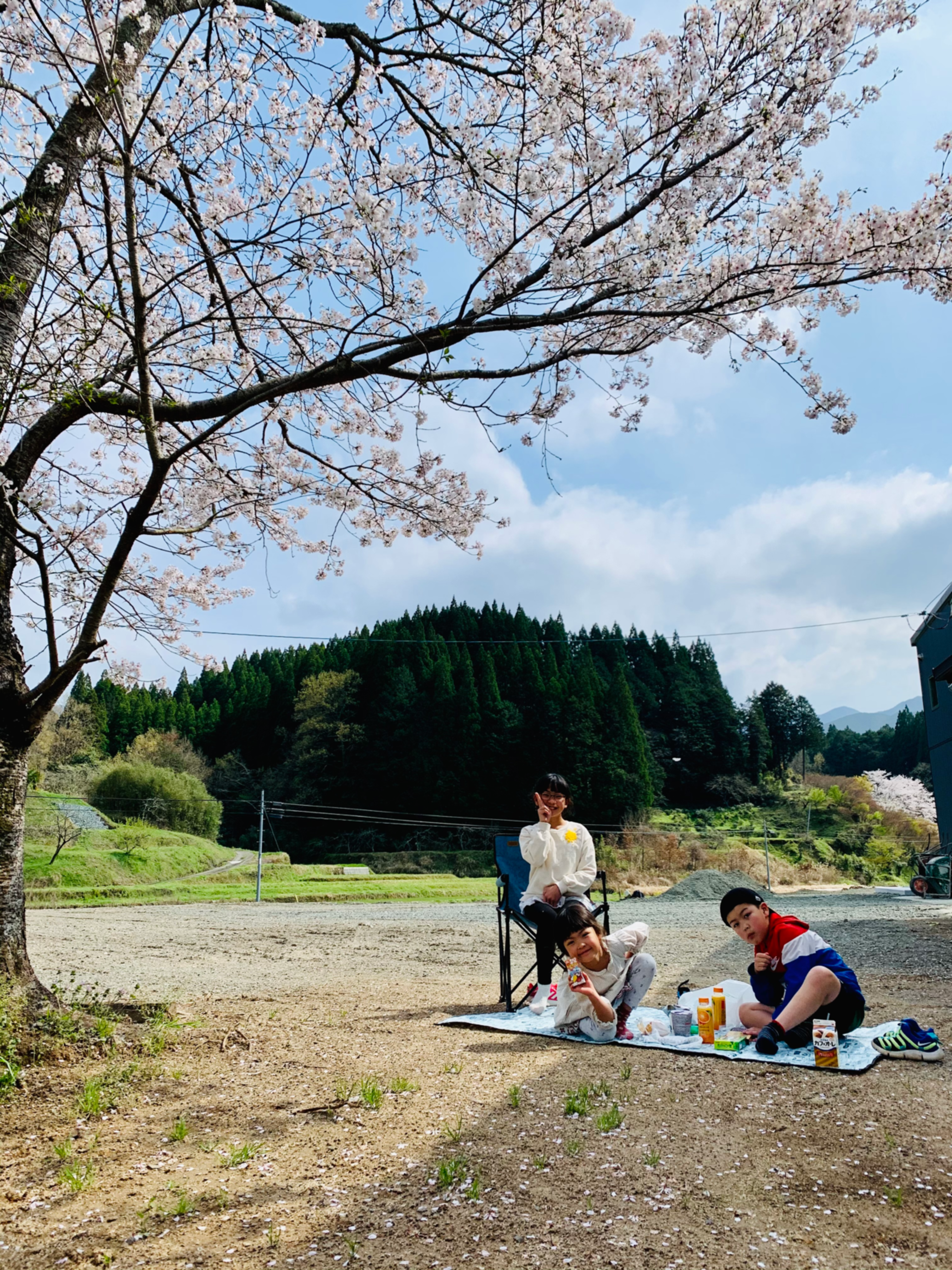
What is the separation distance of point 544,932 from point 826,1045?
1319mm

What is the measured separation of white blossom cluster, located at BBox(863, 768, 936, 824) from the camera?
146 feet

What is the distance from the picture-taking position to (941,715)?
18828 millimetres

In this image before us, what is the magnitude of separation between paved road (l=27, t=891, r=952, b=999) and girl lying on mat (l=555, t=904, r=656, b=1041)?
127 centimetres

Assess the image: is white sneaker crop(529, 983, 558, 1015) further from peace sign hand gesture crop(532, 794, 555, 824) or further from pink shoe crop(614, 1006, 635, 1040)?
peace sign hand gesture crop(532, 794, 555, 824)

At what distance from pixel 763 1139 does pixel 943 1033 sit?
1.78 m

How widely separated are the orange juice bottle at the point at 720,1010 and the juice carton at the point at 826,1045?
49cm

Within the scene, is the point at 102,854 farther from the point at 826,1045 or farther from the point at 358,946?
the point at 826,1045

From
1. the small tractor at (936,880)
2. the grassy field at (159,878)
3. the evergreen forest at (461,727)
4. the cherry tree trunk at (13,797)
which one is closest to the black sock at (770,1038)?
the cherry tree trunk at (13,797)

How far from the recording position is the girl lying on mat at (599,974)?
357 cm

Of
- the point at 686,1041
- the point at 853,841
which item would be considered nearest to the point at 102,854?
the point at 686,1041

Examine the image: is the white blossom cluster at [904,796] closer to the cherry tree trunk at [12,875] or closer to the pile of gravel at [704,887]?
the pile of gravel at [704,887]

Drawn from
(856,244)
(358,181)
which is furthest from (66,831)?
(856,244)

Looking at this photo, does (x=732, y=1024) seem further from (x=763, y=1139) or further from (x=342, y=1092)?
(x=342, y=1092)

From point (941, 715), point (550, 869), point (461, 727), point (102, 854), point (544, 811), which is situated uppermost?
point (461, 727)
